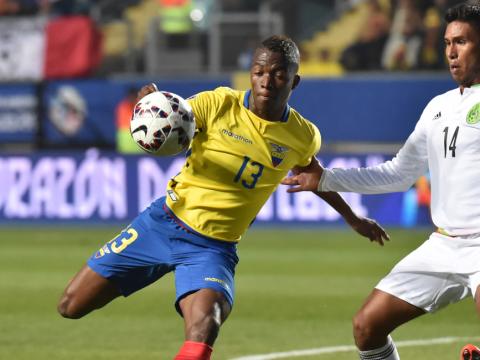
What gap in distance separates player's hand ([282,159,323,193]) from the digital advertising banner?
1049cm

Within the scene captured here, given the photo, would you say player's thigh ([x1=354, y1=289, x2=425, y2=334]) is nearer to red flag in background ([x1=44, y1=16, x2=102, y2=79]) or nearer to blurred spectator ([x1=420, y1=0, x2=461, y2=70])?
blurred spectator ([x1=420, y1=0, x2=461, y2=70])

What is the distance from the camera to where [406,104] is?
1803 cm

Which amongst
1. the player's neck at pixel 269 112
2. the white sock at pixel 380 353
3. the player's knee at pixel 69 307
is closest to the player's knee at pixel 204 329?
the white sock at pixel 380 353

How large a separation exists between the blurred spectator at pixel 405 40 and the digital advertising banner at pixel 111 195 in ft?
9.52

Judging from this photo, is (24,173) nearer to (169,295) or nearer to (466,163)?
(169,295)

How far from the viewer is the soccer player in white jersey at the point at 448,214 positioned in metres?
5.64

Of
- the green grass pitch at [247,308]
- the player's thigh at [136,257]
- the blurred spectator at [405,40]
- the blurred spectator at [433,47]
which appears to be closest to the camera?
the player's thigh at [136,257]

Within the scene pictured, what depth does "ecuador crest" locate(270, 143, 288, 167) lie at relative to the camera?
636 cm

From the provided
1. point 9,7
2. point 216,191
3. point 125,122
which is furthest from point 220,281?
point 9,7

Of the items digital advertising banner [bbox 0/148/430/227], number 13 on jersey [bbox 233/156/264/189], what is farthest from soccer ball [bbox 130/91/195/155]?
digital advertising banner [bbox 0/148/430/227]

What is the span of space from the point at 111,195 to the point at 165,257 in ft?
38.1

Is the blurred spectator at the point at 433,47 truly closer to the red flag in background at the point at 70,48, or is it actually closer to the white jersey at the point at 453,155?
the red flag in background at the point at 70,48

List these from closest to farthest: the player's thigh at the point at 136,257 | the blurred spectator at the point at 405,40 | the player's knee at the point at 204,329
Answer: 1. the player's knee at the point at 204,329
2. the player's thigh at the point at 136,257
3. the blurred spectator at the point at 405,40

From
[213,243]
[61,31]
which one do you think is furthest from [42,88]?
[213,243]
